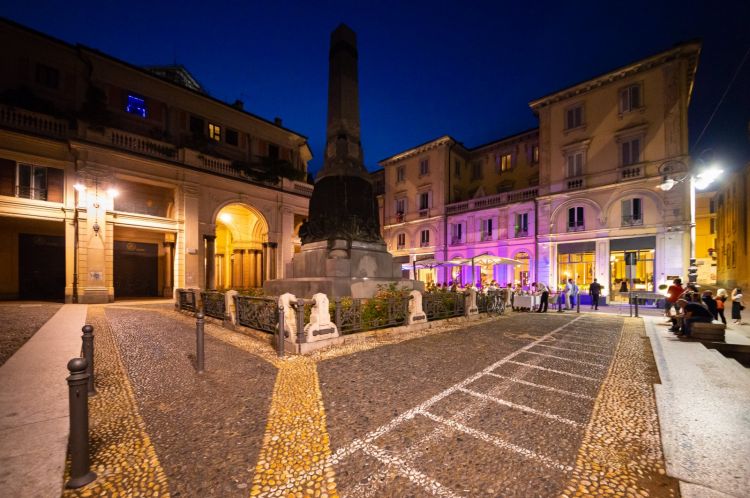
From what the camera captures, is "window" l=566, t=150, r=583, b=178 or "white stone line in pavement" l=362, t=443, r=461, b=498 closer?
"white stone line in pavement" l=362, t=443, r=461, b=498

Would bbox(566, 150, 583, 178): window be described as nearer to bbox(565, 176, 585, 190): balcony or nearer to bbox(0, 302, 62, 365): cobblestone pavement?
bbox(565, 176, 585, 190): balcony

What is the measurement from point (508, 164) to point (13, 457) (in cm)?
3242

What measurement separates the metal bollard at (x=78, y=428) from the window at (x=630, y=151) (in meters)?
27.1

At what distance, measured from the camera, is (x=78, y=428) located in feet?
7.65

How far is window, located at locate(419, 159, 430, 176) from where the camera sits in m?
31.9

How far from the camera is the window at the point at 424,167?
31906 millimetres

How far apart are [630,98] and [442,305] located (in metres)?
21.8

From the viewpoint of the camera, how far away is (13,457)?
252 centimetres

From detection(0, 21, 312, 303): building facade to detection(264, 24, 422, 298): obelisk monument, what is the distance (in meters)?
12.4

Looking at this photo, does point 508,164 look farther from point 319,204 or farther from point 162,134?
point 162,134

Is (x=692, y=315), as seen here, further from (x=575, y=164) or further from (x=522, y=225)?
(x=575, y=164)

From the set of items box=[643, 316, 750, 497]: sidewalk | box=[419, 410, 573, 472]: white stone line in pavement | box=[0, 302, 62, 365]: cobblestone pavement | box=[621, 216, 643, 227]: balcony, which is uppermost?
box=[621, 216, 643, 227]: balcony

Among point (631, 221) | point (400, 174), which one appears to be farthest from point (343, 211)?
point (400, 174)

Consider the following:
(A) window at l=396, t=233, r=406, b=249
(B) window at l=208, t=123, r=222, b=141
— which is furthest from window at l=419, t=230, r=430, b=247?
(B) window at l=208, t=123, r=222, b=141
